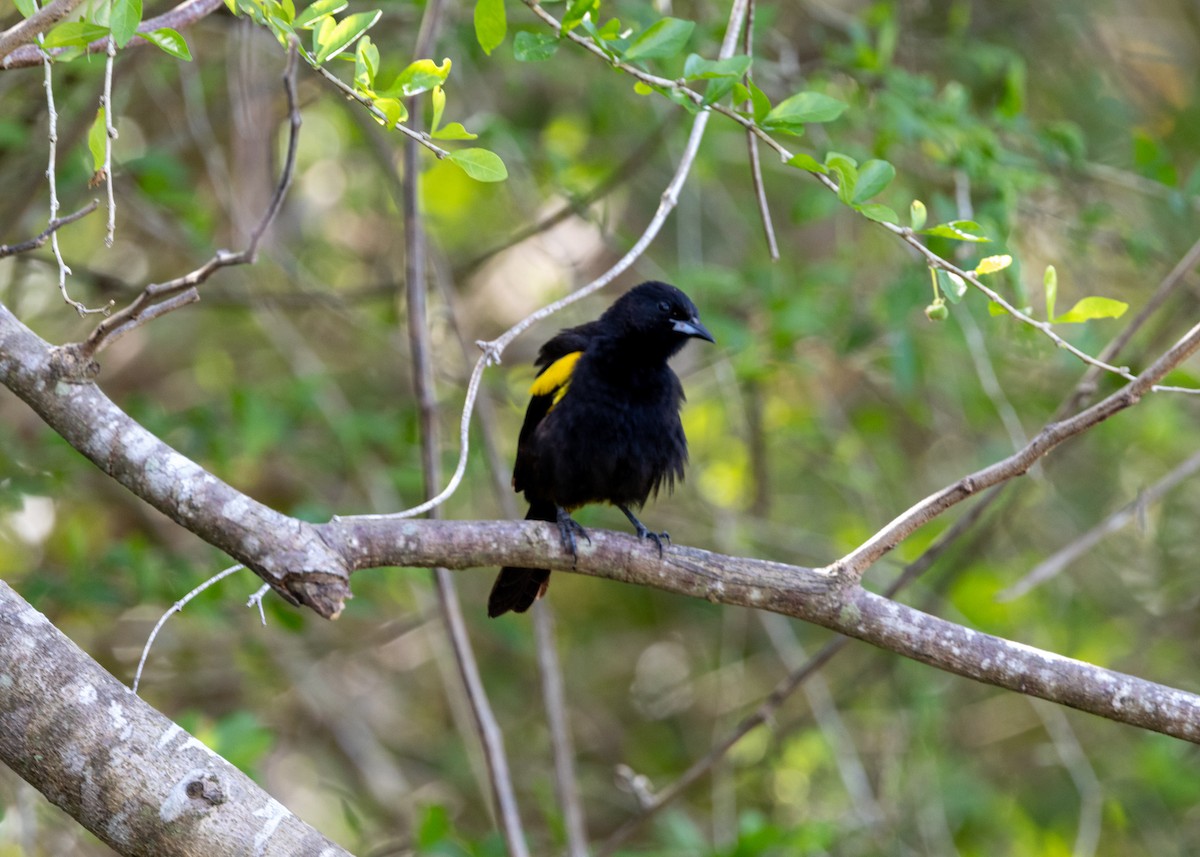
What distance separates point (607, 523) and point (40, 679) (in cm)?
382

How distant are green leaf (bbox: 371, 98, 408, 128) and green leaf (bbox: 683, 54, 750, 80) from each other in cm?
64

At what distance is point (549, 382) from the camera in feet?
13.9

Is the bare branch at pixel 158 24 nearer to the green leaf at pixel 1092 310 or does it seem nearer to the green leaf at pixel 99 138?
the green leaf at pixel 99 138

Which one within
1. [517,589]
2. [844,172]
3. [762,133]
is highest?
[762,133]

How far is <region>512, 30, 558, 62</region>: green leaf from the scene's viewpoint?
8.84 ft

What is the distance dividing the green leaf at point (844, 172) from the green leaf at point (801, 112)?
12cm

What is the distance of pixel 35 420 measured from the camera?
5844 mm

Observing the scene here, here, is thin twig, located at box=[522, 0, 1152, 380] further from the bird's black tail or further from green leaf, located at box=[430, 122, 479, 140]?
the bird's black tail

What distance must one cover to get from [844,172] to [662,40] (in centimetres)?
51

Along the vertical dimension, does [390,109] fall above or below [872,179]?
above

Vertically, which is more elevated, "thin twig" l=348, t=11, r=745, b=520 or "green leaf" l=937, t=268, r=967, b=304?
"thin twig" l=348, t=11, r=745, b=520

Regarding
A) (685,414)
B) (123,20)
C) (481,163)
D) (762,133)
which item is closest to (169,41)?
(123,20)

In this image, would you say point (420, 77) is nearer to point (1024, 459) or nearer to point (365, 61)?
point (365, 61)

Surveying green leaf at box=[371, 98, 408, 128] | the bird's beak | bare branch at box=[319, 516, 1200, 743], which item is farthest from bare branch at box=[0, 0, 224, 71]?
the bird's beak
